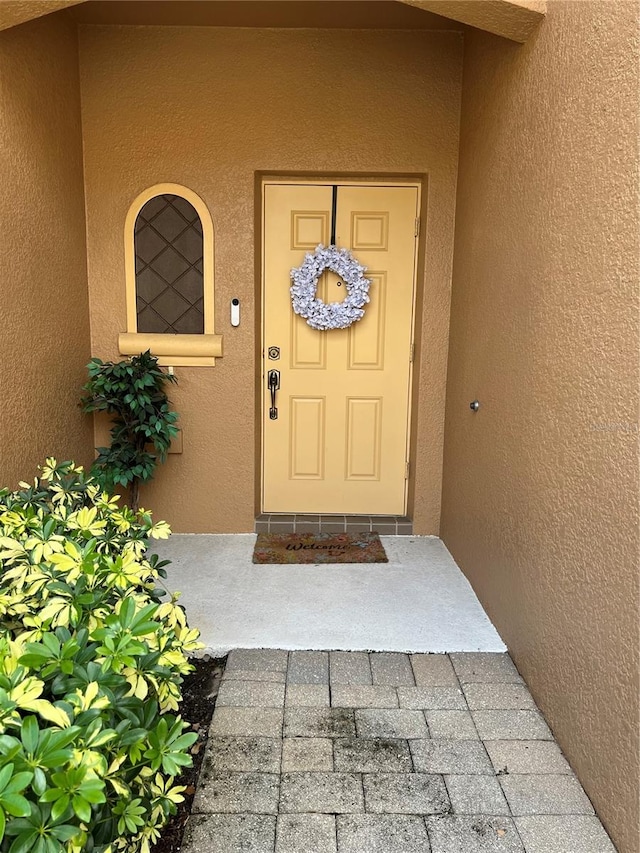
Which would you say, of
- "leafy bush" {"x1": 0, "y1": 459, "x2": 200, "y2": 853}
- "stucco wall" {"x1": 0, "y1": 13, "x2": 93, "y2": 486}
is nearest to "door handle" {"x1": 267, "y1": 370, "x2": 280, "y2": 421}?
"stucco wall" {"x1": 0, "y1": 13, "x2": 93, "y2": 486}

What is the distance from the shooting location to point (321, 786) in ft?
6.42

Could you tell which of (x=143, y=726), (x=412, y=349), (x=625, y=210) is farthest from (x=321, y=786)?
(x=412, y=349)

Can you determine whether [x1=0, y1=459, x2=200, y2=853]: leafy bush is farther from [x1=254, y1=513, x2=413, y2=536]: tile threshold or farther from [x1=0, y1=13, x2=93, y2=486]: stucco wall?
[x1=254, y1=513, x2=413, y2=536]: tile threshold

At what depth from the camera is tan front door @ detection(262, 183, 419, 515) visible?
3938mm

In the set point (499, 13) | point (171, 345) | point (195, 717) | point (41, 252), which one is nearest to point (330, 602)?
point (195, 717)

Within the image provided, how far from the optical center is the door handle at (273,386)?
13.4 ft

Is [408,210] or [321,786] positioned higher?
[408,210]

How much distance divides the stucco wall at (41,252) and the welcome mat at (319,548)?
49.2 inches

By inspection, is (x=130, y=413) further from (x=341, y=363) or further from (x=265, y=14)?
(x=265, y=14)

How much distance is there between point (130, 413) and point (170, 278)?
34.6 inches

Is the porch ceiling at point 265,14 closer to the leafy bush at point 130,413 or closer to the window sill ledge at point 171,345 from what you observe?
the window sill ledge at point 171,345

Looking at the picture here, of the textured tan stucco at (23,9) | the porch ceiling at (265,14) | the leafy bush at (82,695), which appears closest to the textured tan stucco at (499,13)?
the porch ceiling at (265,14)

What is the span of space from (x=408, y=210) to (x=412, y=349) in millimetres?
869

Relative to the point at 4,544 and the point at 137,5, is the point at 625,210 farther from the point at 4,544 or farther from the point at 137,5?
the point at 137,5
